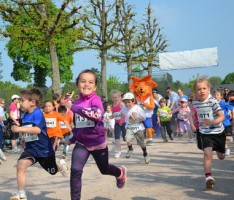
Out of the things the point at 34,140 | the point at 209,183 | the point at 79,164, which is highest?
the point at 34,140

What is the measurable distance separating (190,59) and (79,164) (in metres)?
17.5

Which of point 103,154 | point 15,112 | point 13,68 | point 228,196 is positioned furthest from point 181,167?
point 13,68

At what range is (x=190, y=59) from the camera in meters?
21.2

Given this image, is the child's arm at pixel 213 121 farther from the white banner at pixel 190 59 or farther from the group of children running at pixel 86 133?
the white banner at pixel 190 59

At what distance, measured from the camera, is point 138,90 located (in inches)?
579

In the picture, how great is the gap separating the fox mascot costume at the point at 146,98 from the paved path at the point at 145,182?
12.3 feet

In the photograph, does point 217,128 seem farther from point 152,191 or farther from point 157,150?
point 157,150

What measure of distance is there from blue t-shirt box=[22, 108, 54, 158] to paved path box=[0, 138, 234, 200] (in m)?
0.65

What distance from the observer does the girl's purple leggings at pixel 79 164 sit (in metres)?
4.46

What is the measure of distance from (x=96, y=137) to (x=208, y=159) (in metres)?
1.87

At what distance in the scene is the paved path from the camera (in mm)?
5254

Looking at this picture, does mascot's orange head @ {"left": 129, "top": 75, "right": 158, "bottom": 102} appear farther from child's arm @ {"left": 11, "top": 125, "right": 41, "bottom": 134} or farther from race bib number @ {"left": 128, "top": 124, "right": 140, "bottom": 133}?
child's arm @ {"left": 11, "top": 125, "right": 41, "bottom": 134}

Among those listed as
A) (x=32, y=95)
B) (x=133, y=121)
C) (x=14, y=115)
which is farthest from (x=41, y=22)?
(x=32, y=95)

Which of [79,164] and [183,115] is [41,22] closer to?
[183,115]
